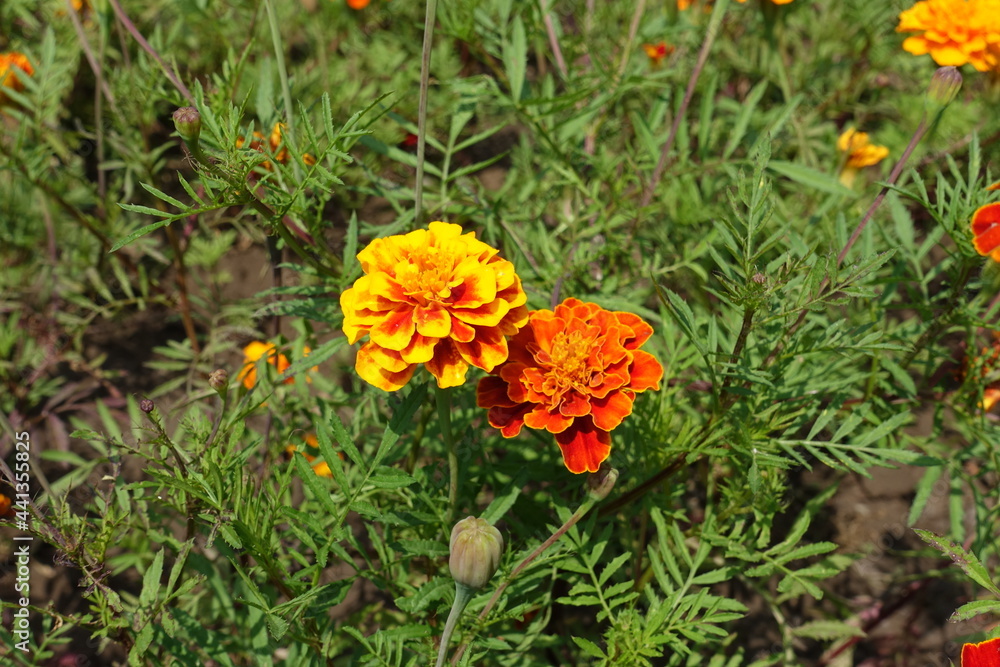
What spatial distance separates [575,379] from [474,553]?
31 centimetres

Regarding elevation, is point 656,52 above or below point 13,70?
below

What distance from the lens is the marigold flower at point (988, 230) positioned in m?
1.31

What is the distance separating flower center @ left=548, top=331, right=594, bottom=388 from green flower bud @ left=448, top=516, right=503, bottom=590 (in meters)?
0.26

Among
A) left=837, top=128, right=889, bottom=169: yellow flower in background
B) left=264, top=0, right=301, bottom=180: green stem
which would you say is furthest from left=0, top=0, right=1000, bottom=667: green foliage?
left=837, top=128, right=889, bottom=169: yellow flower in background

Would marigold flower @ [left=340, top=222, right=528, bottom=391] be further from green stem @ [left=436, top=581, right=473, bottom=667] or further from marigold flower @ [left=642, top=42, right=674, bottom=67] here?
marigold flower @ [left=642, top=42, right=674, bottom=67]

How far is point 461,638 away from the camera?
1.30m

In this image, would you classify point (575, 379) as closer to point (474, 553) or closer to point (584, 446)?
point (584, 446)

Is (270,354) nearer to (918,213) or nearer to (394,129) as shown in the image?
(394,129)

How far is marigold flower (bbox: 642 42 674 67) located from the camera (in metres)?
2.49

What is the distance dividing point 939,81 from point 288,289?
3.91 ft

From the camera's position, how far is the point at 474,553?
0.99 m

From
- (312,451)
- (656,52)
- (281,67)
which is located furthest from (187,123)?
(656,52)

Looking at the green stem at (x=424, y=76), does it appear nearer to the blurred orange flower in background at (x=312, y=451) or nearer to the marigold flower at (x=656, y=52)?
the blurred orange flower in background at (x=312, y=451)

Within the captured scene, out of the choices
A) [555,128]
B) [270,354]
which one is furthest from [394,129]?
[270,354]
